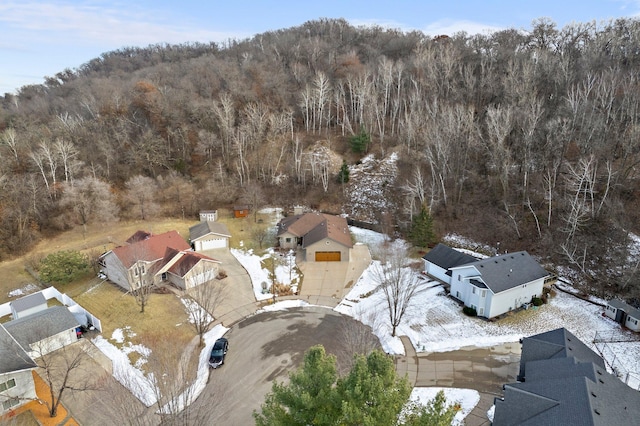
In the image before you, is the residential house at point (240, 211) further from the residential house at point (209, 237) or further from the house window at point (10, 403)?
the house window at point (10, 403)

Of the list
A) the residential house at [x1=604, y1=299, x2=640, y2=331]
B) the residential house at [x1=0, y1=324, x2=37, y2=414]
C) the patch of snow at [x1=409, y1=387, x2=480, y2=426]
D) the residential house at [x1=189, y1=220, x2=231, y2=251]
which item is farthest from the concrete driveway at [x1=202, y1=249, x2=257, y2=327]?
the residential house at [x1=604, y1=299, x2=640, y2=331]

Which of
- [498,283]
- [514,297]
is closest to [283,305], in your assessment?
[498,283]

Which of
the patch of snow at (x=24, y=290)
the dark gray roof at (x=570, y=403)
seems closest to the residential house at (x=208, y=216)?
the patch of snow at (x=24, y=290)

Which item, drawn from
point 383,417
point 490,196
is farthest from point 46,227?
point 490,196

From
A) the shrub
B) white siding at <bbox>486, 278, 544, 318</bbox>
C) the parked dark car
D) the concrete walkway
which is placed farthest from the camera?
the shrub

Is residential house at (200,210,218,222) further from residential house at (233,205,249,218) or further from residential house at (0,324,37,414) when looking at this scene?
residential house at (0,324,37,414)
